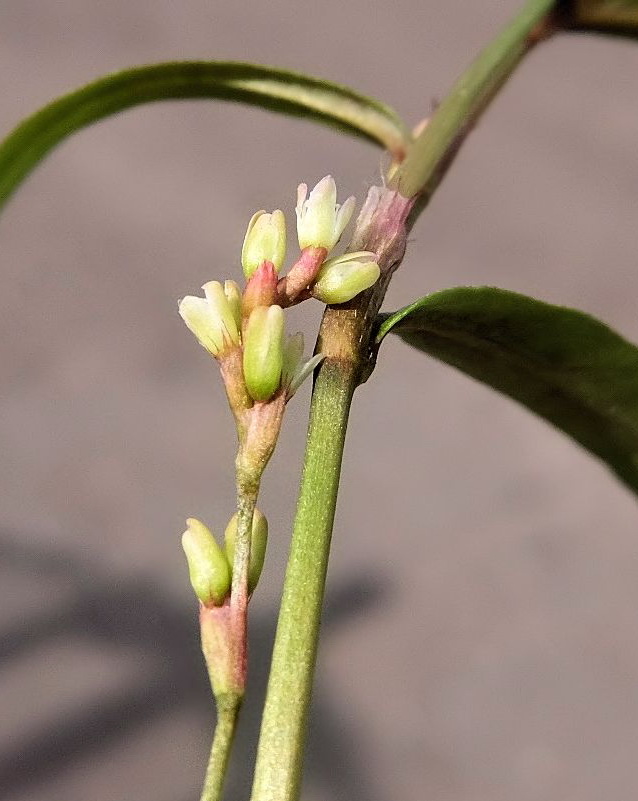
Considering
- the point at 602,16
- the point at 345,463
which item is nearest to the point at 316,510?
the point at 602,16

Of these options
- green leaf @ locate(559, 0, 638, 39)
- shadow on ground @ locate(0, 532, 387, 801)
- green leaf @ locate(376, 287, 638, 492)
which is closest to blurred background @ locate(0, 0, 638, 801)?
shadow on ground @ locate(0, 532, 387, 801)

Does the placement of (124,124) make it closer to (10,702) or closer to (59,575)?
(59,575)

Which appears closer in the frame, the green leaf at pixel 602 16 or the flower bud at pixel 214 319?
the flower bud at pixel 214 319

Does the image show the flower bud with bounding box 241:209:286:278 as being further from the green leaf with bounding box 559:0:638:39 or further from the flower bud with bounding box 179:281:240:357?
the green leaf with bounding box 559:0:638:39

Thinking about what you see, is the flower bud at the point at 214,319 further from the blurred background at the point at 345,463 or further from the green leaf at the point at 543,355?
the blurred background at the point at 345,463

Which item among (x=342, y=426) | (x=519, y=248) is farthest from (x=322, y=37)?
(x=342, y=426)

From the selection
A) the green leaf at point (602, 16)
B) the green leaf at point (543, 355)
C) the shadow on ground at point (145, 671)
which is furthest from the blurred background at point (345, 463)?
the green leaf at point (543, 355)

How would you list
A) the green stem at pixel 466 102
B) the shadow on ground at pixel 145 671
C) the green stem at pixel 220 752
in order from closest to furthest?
the green stem at pixel 220 752 → the green stem at pixel 466 102 → the shadow on ground at pixel 145 671
